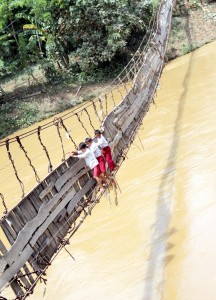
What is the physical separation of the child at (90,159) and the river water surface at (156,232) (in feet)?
3.95

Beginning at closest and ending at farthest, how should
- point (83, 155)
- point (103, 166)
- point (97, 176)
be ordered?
point (83, 155)
point (97, 176)
point (103, 166)

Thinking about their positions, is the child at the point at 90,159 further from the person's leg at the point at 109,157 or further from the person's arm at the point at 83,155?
the person's leg at the point at 109,157

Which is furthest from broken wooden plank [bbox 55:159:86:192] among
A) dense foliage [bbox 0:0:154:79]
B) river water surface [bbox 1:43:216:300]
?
dense foliage [bbox 0:0:154:79]

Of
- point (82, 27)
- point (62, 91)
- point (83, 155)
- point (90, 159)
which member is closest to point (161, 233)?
point (90, 159)

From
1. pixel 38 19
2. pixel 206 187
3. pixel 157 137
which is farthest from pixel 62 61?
pixel 206 187

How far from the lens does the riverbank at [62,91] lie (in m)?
14.6

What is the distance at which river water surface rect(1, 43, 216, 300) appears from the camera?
17.5 feet

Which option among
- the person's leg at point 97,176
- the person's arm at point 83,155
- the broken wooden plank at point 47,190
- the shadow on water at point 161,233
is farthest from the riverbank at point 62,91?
the broken wooden plank at point 47,190

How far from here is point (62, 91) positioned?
15.5 m

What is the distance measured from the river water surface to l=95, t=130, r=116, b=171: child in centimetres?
113

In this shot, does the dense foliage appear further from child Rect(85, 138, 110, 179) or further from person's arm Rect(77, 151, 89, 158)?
person's arm Rect(77, 151, 89, 158)

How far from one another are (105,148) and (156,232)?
1426 mm

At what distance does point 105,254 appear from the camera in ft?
20.7

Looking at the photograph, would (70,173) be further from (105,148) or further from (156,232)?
(156,232)
